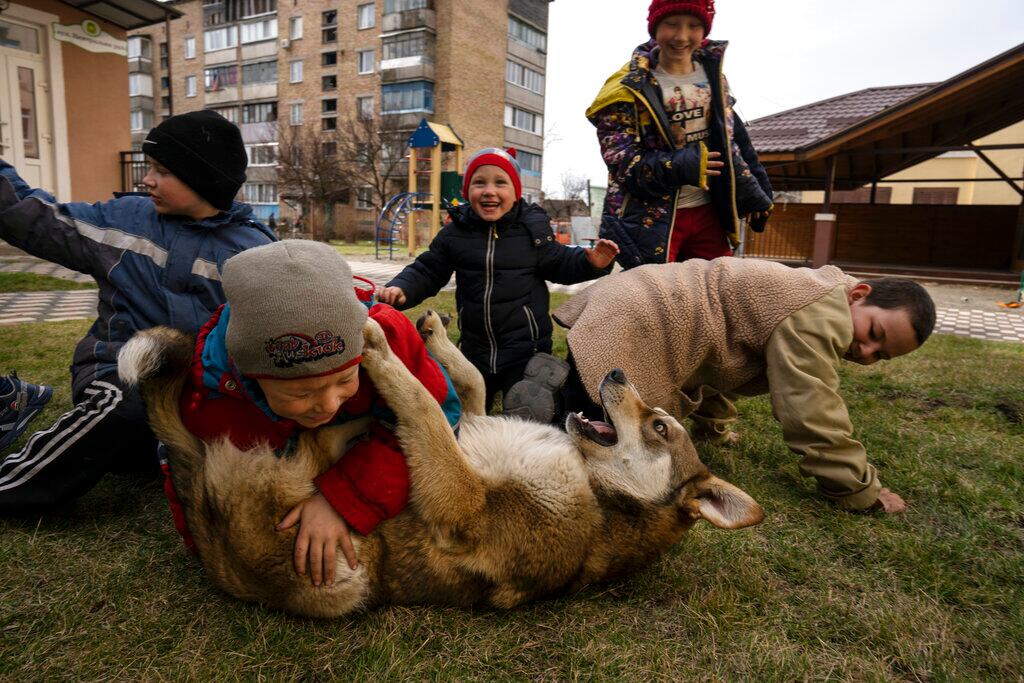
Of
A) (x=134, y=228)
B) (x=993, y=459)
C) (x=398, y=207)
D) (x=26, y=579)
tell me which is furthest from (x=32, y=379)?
(x=398, y=207)

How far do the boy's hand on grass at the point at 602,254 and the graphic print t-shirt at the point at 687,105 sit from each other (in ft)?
2.18

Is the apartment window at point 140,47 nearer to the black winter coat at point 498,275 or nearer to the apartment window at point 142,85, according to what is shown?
the apartment window at point 142,85

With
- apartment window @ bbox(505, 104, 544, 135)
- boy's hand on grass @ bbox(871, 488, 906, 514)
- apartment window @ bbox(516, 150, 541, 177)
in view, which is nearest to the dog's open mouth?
boy's hand on grass @ bbox(871, 488, 906, 514)

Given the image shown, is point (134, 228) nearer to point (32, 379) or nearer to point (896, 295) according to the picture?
point (32, 379)

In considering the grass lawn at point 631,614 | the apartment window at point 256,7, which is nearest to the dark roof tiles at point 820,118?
the grass lawn at point 631,614

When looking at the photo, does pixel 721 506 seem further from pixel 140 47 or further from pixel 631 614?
pixel 140 47

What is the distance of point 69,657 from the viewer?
178cm

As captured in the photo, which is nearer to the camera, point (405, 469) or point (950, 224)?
point (405, 469)

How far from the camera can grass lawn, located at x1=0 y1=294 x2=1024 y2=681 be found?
1.85 m

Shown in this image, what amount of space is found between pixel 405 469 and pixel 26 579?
1.35 m

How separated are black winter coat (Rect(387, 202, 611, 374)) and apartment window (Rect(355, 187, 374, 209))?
130 ft

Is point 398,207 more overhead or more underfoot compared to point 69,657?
more overhead

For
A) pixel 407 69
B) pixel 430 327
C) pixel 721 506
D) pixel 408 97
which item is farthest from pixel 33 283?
pixel 407 69

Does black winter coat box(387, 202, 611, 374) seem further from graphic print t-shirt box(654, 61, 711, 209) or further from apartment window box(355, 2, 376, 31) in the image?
apartment window box(355, 2, 376, 31)
